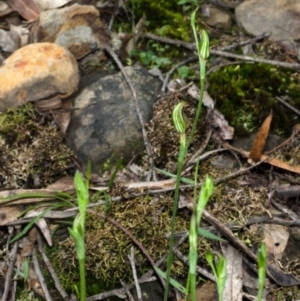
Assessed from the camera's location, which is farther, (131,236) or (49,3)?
(49,3)

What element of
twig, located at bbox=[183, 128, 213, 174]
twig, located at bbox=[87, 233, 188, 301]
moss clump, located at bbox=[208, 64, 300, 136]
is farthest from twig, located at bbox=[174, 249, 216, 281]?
moss clump, located at bbox=[208, 64, 300, 136]

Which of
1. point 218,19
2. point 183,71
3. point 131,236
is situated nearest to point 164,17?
point 218,19

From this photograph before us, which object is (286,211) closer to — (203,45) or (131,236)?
(131,236)

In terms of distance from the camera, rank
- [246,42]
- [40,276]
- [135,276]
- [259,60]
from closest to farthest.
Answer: [135,276], [40,276], [259,60], [246,42]

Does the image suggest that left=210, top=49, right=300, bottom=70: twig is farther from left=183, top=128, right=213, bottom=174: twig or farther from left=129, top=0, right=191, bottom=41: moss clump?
left=183, top=128, right=213, bottom=174: twig

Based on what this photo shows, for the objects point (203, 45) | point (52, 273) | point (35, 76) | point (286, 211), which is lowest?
point (286, 211)

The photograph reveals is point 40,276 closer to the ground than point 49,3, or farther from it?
closer to the ground
